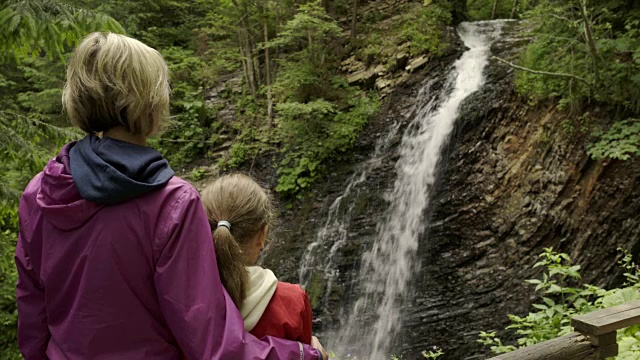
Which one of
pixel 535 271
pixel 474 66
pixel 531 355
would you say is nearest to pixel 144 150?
pixel 531 355

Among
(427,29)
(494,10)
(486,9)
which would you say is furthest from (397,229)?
(486,9)

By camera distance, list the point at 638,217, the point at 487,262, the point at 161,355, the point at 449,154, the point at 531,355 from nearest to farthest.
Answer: the point at 161,355, the point at 531,355, the point at 638,217, the point at 487,262, the point at 449,154

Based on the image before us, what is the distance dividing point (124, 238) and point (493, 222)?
25.8 feet

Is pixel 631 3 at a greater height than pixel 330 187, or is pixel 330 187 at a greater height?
pixel 631 3

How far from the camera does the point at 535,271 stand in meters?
7.55

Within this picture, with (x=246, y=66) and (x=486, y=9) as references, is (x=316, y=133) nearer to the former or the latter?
(x=246, y=66)

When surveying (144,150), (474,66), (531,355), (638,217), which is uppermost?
(144,150)

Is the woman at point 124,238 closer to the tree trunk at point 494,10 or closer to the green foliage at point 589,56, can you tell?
the green foliage at point 589,56

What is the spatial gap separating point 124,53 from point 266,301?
0.85m

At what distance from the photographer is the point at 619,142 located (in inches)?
283

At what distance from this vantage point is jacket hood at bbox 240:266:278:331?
154cm

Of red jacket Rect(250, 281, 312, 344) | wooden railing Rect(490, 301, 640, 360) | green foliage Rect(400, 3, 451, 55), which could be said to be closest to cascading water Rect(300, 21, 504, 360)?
green foliage Rect(400, 3, 451, 55)

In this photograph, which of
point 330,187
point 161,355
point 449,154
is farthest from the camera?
point 330,187

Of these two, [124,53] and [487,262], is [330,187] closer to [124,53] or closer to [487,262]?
[487,262]
